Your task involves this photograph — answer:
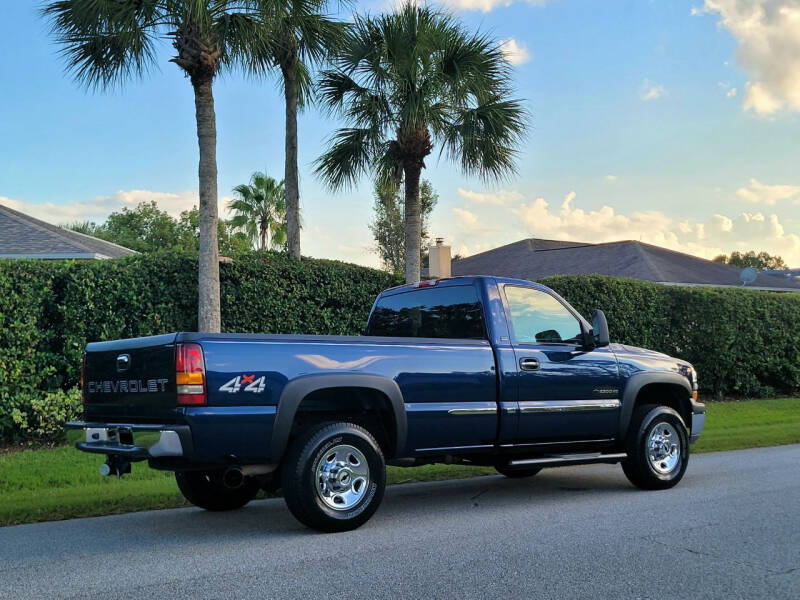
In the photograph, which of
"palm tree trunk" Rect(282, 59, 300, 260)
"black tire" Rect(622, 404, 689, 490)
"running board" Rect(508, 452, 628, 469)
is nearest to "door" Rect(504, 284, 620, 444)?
"running board" Rect(508, 452, 628, 469)

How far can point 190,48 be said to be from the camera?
1388 centimetres

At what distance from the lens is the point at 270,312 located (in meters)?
14.8

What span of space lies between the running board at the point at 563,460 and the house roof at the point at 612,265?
21742 millimetres

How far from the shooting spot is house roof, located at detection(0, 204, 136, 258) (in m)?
20.9

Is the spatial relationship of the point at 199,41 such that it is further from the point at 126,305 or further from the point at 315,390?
the point at 315,390

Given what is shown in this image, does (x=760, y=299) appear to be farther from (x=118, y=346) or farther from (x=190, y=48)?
(x=118, y=346)

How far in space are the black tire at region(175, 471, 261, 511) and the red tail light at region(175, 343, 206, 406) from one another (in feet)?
5.90

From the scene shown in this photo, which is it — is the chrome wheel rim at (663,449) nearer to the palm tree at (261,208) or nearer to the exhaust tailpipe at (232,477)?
the exhaust tailpipe at (232,477)

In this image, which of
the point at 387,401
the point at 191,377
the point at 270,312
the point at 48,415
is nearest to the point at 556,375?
the point at 387,401

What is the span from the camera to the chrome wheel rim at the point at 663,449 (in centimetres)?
852

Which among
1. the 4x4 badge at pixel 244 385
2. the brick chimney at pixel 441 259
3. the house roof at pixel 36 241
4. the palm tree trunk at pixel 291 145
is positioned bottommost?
the 4x4 badge at pixel 244 385

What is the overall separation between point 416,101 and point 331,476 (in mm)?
11429

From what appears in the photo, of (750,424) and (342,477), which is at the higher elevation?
(342,477)

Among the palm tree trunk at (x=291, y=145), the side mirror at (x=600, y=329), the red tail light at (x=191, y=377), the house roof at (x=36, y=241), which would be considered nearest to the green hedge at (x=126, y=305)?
the palm tree trunk at (x=291, y=145)
